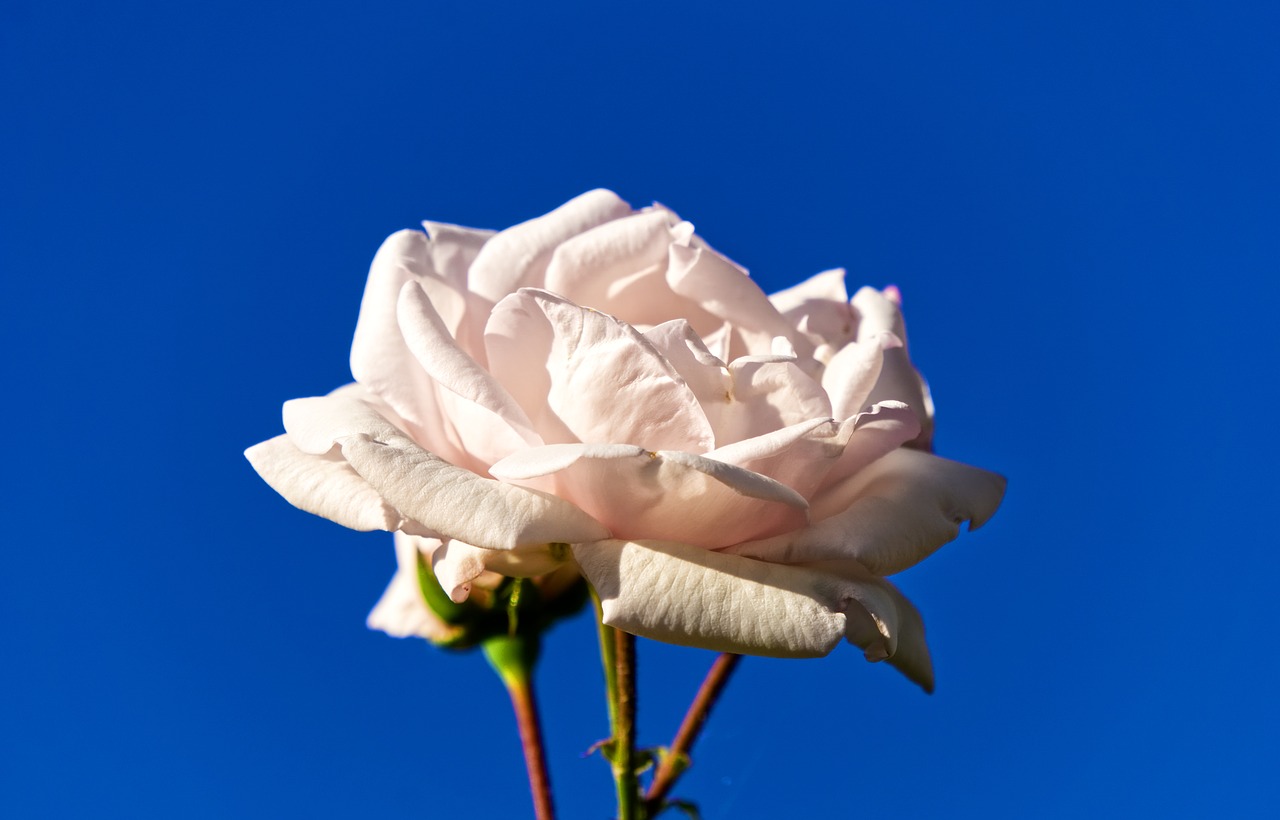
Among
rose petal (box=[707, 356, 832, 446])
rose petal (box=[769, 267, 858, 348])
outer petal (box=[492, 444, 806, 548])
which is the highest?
rose petal (box=[769, 267, 858, 348])

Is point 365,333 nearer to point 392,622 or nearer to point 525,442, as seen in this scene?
point 525,442

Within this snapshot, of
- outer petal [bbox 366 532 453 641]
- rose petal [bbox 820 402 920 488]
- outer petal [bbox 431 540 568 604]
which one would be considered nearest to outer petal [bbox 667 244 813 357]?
rose petal [bbox 820 402 920 488]

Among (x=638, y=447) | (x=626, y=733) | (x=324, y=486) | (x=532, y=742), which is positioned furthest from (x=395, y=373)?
(x=532, y=742)

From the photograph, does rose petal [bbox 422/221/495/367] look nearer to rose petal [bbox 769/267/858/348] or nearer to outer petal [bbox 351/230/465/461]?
outer petal [bbox 351/230/465/461]

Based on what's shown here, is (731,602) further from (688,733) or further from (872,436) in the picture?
(688,733)

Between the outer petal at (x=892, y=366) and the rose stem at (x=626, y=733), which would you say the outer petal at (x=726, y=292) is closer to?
the outer petal at (x=892, y=366)

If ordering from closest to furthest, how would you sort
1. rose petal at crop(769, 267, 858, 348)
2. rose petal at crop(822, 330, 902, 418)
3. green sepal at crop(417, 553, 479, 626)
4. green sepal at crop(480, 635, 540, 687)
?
rose petal at crop(822, 330, 902, 418) → rose petal at crop(769, 267, 858, 348) → green sepal at crop(417, 553, 479, 626) → green sepal at crop(480, 635, 540, 687)

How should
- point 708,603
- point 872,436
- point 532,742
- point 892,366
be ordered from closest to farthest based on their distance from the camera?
point 708,603 → point 872,436 → point 892,366 → point 532,742
